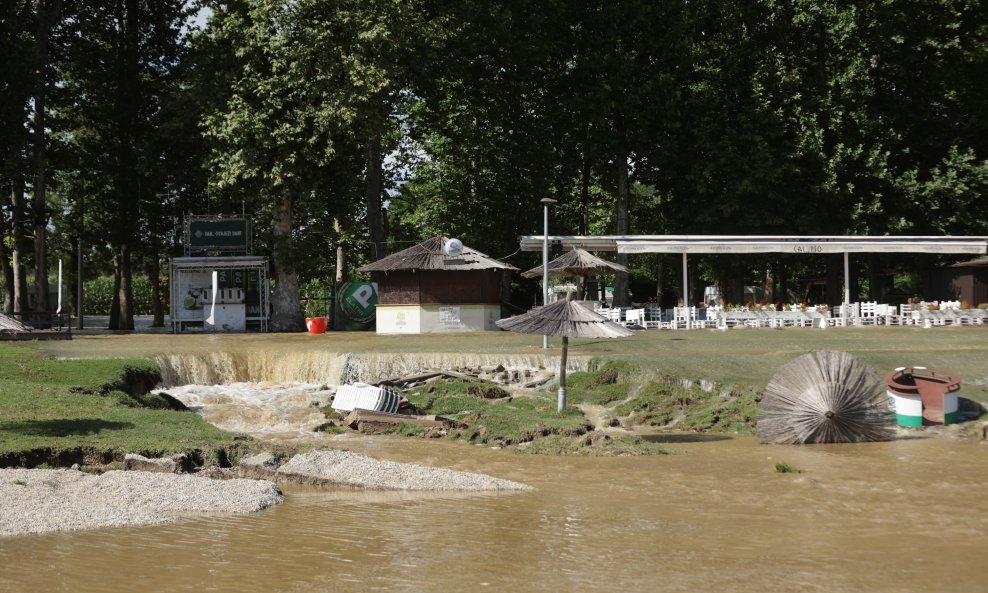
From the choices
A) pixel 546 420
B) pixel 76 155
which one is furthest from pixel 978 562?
pixel 76 155

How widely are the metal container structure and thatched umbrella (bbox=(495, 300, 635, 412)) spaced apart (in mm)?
5590

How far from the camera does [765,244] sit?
128 feet

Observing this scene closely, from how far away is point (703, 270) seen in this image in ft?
220

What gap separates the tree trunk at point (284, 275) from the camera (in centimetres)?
3941

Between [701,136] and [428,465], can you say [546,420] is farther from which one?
[701,136]

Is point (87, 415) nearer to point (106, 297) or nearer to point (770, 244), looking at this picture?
point (770, 244)

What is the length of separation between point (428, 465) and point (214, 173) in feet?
88.4

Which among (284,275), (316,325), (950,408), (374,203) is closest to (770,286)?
(374,203)

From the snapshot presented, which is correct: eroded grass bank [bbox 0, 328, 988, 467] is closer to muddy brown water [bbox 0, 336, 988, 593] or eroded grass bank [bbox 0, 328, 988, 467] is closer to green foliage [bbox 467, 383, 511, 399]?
green foliage [bbox 467, 383, 511, 399]

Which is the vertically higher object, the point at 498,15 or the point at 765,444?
the point at 498,15

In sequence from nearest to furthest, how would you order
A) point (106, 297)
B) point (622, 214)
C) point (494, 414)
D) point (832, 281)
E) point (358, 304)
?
point (494, 414) < point (358, 304) < point (622, 214) < point (832, 281) < point (106, 297)

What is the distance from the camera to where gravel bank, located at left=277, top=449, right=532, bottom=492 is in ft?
47.8

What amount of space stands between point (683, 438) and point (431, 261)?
19.4 metres

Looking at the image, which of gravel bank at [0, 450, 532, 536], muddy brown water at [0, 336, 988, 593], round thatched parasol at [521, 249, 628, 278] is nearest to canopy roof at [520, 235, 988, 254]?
round thatched parasol at [521, 249, 628, 278]
